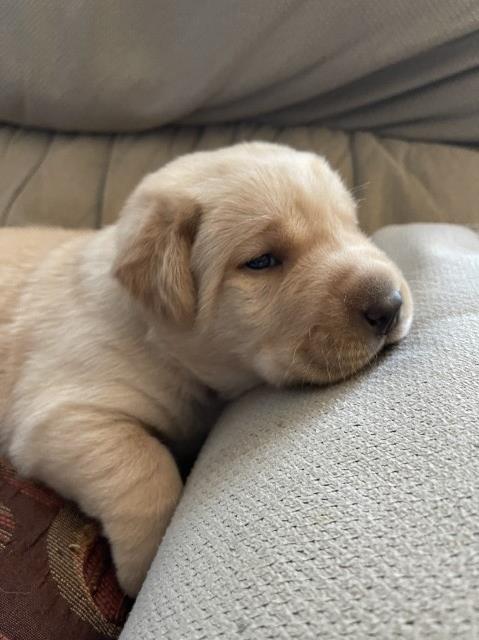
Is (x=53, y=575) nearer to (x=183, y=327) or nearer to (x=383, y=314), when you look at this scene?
(x=183, y=327)

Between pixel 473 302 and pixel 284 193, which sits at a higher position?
pixel 284 193

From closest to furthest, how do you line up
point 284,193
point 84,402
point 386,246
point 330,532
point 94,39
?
point 330,532
point 284,193
point 84,402
point 386,246
point 94,39

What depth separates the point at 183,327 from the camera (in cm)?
141

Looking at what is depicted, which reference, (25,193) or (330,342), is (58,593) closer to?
(330,342)

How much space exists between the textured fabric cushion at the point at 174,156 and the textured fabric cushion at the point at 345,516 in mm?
1017

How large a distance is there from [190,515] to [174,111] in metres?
1.67

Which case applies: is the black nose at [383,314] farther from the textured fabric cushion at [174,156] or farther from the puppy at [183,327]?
the textured fabric cushion at [174,156]

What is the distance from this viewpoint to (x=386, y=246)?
1.82 m

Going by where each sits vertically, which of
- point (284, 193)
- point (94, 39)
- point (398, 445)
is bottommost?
point (398, 445)

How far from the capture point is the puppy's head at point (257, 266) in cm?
128

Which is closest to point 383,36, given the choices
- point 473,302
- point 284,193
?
point 284,193

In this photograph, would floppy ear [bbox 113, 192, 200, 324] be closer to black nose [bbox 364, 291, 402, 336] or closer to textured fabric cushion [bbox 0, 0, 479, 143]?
black nose [bbox 364, 291, 402, 336]

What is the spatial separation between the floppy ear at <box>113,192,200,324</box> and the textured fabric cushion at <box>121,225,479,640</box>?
1.10 ft

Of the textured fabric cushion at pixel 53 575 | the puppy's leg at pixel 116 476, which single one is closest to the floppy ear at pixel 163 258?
the puppy's leg at pixel 116 476
